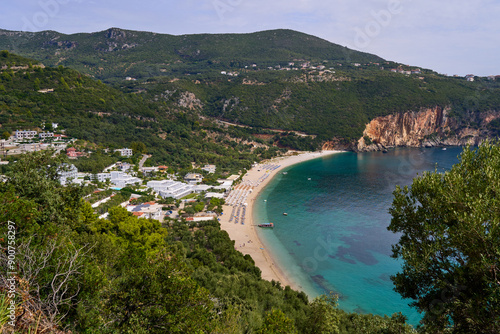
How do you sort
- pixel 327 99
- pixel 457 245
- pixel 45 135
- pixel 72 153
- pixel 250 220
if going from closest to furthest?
pixel 457 245 < pixel 250 220 < pixel 72 153 < pixel 45 135 < pixel 327 99

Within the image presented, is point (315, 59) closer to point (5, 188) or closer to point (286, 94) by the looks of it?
point (286, 94)

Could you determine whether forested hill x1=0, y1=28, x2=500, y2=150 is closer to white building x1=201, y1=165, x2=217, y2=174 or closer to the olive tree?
white building x1=201, y1=165, x2=217, y2=174

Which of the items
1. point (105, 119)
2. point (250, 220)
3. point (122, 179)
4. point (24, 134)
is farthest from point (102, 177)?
point (105, 119)

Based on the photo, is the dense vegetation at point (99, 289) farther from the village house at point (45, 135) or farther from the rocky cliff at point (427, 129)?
the rocky cliff at point (427, 129)

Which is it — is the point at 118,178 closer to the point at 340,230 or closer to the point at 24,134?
the point at 24,134

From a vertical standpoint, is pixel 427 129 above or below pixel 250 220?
above

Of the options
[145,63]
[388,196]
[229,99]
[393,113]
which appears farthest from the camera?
[145,63]

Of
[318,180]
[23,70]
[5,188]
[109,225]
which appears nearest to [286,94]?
[318,180]

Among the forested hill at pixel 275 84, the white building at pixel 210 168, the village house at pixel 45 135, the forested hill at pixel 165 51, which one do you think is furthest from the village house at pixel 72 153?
the forested hill at pixel 165 51
